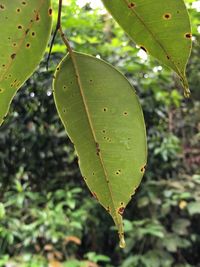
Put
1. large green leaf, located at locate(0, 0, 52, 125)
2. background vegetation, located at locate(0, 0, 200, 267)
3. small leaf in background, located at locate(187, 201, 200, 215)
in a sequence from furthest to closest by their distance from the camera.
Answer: small leaf in background, located at locate(187, 201, 200, 215)
background vegetation, located at locate(0, 0, 200, 267)
large green leaf, located at locate(0, 0, 52, 125)

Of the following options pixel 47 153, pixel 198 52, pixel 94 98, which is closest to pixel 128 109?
pixel 94 98

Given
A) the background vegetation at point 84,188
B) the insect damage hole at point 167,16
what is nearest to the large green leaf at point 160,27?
the insect damage hole at point 167,16

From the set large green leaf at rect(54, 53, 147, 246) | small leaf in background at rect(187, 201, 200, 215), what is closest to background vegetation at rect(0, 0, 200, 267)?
small leaf in background at rect(187, 201, 200, 215)

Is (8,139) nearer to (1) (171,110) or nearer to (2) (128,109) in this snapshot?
(1) (171,110)

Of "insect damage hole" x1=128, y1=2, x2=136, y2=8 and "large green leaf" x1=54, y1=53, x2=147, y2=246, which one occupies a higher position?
"insect damage hole" x1=128, y1=2, x2=136, y2=8

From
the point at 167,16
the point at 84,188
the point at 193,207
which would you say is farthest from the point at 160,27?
the point at 84,188

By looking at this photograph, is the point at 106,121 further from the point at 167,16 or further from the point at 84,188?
the point at 84,188

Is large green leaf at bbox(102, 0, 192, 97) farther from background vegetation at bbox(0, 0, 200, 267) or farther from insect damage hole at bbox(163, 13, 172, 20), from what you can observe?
background vegetation at bbox(0, 0, 200, 267)

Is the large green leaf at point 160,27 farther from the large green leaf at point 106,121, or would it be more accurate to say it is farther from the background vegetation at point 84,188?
the background vegetation at point 84,188
